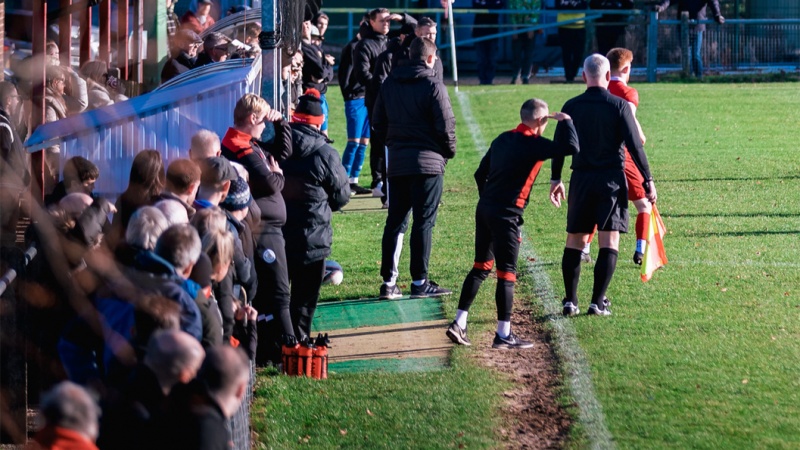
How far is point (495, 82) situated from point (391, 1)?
4041 millimetres

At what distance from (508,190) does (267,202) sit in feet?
5.87

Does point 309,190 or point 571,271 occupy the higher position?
point 309,190

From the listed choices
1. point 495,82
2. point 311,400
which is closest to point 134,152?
point 311,400

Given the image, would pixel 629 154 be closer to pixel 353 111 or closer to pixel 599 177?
pixel 599 177

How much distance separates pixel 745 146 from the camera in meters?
19.2

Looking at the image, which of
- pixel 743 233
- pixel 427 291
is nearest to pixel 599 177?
pixel 427 291

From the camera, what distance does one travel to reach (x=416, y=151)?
10.5 meters

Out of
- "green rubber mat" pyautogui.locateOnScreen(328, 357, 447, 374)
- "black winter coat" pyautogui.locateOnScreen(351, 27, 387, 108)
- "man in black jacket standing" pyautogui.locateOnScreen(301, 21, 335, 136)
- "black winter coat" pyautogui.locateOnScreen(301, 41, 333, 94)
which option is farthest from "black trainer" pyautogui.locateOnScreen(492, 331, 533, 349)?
"black winter coat" pyautogui.locateOnScreen(301, 41, 333, 94)

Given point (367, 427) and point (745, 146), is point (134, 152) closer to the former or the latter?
point (367, 427)

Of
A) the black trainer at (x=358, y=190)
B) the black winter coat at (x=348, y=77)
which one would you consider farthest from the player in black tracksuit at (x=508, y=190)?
the black trainer at (x=358, y=190)

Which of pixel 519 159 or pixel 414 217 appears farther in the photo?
pixel 414 217

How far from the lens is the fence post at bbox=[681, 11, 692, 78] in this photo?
2709cm

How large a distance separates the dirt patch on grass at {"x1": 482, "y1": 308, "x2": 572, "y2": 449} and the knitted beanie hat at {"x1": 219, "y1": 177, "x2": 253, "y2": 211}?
2.04 meters

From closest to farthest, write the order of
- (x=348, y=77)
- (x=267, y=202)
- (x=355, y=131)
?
(x=267, y=202)
(x=348, y=77)
(x=355, y=131)
